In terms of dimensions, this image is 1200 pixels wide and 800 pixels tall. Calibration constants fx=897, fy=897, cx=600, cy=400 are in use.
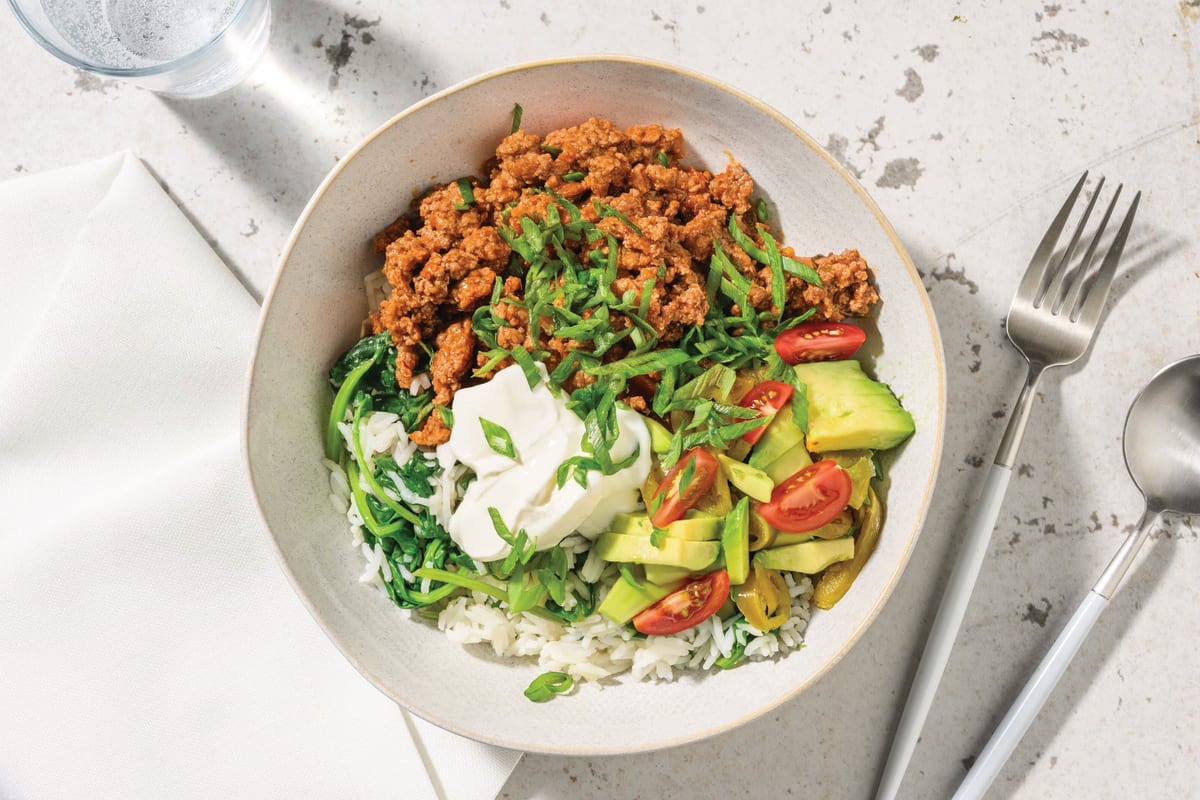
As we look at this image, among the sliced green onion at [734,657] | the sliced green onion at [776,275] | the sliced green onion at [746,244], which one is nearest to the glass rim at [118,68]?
the sliced green onion at [746,244]

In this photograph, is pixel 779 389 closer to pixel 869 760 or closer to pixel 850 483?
pixel 850 483

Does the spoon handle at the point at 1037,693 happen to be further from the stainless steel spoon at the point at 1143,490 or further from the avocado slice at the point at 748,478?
the avocado slice at the point at 748,478

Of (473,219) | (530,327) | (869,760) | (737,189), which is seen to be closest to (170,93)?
(473,219)

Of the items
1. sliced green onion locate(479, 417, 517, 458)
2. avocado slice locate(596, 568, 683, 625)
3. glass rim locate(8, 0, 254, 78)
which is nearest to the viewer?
sliced green onion locate(479, 417, 517, 458)

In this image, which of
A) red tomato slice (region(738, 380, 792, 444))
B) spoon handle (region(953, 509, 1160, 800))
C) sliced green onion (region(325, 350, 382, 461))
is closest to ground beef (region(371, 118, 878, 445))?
sliced green onion (region(325, 350, 382, 461))

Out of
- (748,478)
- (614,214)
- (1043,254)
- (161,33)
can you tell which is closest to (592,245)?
(614,214)

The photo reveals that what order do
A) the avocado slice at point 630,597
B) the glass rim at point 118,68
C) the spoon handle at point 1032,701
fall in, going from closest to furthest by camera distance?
1. the avocado slice at point 630,597
2. the glass rim at point 118,68
3. the spoon handle at point 1032,701

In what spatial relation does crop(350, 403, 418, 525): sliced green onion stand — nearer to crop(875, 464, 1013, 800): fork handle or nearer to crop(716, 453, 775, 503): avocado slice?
crop(716, 453, 775, 503): avocado slice
